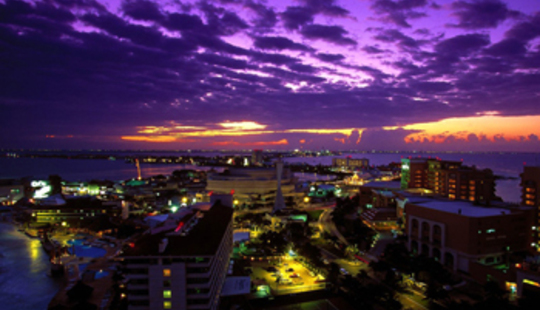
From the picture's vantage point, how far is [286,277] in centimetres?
2255

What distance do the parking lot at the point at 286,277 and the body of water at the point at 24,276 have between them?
612 inches

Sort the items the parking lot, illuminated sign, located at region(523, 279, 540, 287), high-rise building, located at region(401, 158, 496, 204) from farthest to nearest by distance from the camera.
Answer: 1. high-rise building, located at region(401, 158, 496, 204)
2. the parking lot
3. illuminated sign, located at region(523, 279, 540, 287)

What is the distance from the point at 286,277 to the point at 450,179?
117ft

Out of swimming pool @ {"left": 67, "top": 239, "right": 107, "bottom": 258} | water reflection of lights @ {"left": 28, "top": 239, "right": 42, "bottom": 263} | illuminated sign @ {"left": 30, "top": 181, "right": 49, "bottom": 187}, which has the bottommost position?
water reflection of lights @ {"left": 28, "top": 239, "right": 42, "bottom": 263}

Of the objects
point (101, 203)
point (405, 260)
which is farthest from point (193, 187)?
point (405, 260)

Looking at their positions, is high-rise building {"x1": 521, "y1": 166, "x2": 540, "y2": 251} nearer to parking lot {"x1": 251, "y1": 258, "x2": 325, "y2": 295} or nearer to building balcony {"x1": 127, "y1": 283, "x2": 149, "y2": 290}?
parking lot {"x1": 251, "y1": 258, "x2": 325, "y2": 295}

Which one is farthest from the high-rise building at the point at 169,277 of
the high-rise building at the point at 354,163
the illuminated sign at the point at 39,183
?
the high-rise building at the point at 354,163

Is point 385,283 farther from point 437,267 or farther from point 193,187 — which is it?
point 193,187

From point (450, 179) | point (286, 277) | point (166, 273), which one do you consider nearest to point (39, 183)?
point (286, 277)

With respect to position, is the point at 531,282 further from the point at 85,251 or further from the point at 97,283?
the point at 85,251

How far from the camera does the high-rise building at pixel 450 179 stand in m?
44.8

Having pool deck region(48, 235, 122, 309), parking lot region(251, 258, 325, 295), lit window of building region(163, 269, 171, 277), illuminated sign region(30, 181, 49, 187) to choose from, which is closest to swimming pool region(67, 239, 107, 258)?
pool deck region(48, 235, 122, 309)

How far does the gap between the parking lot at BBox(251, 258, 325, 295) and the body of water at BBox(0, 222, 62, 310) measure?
15.5 metres

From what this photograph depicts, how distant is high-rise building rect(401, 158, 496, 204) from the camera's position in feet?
147
